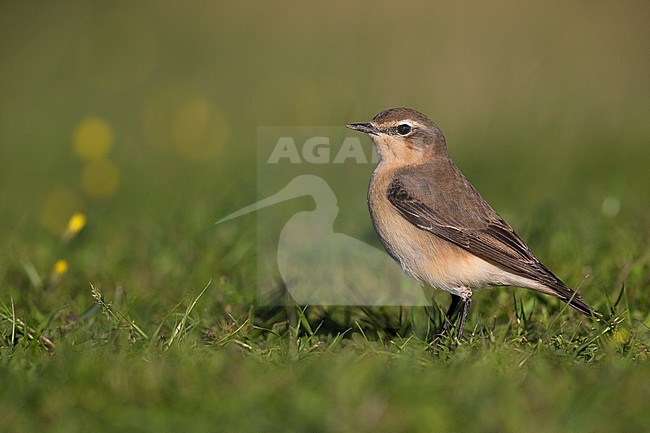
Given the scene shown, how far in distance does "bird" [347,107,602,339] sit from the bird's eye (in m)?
0.33

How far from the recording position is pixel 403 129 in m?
7.45

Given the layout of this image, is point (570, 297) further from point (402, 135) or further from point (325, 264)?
point (325, 264)

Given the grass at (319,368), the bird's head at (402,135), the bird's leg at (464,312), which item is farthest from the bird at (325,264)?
the bird's head at (402,135)

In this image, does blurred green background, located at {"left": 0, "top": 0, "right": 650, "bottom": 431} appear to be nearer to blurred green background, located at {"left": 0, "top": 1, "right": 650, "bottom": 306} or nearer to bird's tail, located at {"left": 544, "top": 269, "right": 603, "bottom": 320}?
blurred green background, located at {"left": 0, "top": 1, "right": 650, "bottom": 306}

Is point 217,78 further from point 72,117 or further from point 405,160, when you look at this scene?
point 405,160

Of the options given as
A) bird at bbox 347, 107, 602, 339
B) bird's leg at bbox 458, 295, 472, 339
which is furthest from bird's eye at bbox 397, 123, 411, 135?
bird's leg at bbox 458, 295, 472, 339

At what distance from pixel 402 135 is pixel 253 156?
5.61 m

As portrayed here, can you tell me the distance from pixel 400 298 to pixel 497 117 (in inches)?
243

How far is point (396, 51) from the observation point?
17.2 metres

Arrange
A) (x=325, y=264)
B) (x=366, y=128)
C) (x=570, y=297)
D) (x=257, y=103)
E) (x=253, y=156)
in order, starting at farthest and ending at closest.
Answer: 1. (x=257, y=103)
2. (x=253, y=156)
3. (x=325, y=264)
4. (x=366, y=128)
5. (x=570, y=297)

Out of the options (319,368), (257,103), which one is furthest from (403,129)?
(257,103)

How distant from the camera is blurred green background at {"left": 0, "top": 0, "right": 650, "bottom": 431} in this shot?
16.1 ft

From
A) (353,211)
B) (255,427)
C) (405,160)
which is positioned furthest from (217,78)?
(255,427)

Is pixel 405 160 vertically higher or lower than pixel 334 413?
higher
